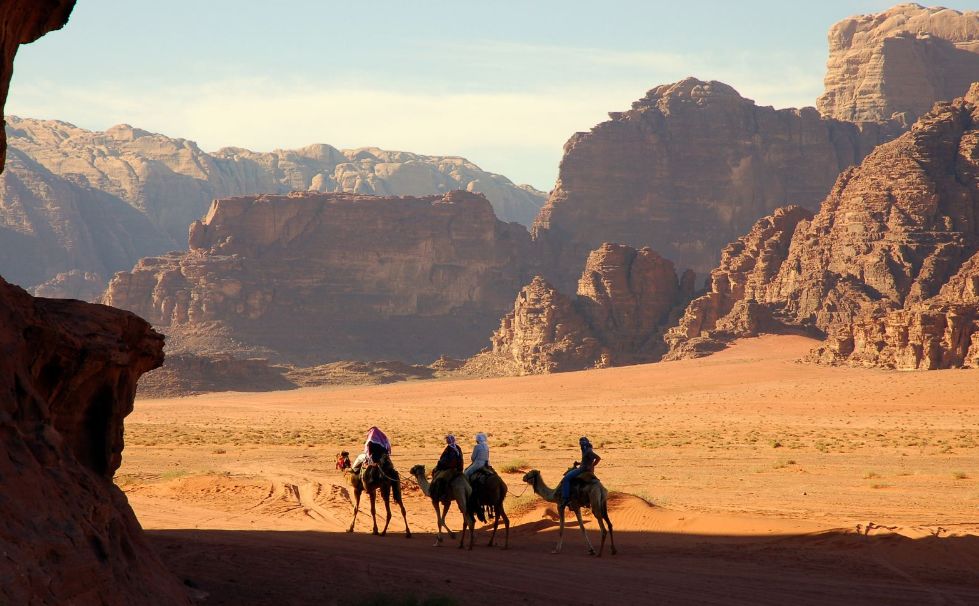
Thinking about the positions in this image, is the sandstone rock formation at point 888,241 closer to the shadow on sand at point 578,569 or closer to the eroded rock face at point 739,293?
the eroded rock face at point 739,293

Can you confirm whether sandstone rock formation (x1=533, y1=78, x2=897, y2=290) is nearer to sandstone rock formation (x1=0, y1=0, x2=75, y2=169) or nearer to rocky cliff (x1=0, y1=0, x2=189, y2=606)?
rocky cliff (x1=0, y1=0, x2=189, y2=606)

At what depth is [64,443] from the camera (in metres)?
10.9

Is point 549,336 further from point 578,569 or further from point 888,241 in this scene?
point 578,569

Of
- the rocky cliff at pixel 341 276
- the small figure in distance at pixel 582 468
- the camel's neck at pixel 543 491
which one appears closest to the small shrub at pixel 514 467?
the camel's neck at pixel 543 491

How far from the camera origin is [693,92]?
165250 millimetres

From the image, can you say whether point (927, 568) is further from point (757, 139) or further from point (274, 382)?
point (757, 139)

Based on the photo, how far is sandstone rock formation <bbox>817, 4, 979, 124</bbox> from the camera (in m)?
165

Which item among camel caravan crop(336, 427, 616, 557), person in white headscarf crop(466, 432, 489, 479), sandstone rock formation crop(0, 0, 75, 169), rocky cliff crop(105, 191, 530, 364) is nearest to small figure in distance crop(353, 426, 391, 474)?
camel caravan crop(336, 427, 616, 557)

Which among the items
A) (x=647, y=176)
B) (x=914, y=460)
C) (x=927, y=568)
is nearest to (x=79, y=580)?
(x=927, y=568)

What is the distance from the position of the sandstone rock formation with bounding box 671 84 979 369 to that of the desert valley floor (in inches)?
989

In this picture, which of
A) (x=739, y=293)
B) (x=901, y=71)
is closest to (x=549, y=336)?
(x=739, y=293)

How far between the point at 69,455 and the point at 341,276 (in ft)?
441

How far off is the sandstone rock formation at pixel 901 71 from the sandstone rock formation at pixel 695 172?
7.48m

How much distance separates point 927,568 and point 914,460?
20081 millimetres
